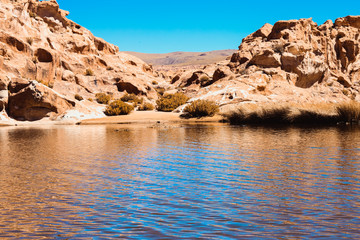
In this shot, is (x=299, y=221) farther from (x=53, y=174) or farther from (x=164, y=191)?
(x=53, y=174)

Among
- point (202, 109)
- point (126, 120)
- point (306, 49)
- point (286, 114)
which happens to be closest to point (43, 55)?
point (126, 120)

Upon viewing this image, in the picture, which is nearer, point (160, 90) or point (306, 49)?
point (306, 49)

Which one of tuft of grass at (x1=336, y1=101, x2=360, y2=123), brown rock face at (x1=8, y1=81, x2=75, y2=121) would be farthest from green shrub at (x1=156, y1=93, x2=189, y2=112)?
tuft of grass at (x1=336, y1=101, x2=360, y2=123)

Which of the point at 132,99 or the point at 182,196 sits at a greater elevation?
the point at 132,99

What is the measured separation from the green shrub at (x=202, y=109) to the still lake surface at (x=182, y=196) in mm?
16738

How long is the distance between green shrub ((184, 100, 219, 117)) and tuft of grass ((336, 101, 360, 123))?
8.50 m

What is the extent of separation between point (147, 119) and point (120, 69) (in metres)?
17.7

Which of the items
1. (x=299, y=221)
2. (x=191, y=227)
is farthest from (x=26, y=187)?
(x=299, y=221)

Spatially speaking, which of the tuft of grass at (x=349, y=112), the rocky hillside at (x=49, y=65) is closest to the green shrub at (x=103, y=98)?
the rocky hillside at (x=49, y=65)

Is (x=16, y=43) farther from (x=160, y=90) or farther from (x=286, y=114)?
(x=286, y=114)

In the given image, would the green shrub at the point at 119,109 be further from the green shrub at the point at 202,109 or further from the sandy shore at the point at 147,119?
the green shrub at the point at 202,109

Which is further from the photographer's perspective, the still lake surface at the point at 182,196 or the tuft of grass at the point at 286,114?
the tuft of grass at the point at 286,114

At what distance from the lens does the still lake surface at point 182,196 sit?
3.85 metres

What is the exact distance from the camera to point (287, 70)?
34344mm
